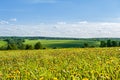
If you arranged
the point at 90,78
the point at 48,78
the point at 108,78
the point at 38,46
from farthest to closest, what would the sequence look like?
the point at 38,46 → the point at 48,78 → the point at 90,78 → the point at 108,78

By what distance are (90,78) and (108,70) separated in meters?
1.10

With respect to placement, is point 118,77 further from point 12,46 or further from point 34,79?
point 12,46

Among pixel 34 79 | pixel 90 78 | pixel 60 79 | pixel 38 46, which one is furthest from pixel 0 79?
pixel 38 46

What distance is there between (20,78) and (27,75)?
1.09 ft

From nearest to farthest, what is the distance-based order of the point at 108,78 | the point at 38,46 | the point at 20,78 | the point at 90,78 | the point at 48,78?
the point at 108,78, the point at 90,78, the point at 48,78, the point at 20,78, the point at 38,46

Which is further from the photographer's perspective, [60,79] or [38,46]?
[38,46]


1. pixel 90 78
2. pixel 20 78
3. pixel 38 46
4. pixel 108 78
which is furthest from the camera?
pixel 38 46

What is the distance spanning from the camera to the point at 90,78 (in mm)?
6461

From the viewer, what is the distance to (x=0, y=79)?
7426 millimetres

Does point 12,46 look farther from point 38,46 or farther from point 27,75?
point 27,75

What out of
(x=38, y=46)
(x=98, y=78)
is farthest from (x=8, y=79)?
(x=38, y=46)

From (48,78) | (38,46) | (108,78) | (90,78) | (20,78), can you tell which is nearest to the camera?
(108,78)

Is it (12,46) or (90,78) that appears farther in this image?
(12,46)

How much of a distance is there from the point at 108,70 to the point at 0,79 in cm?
265
